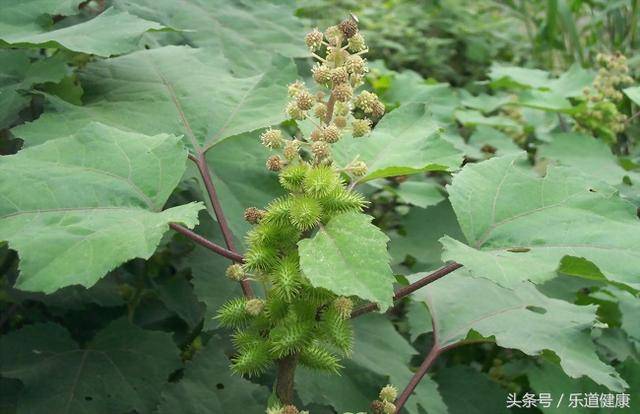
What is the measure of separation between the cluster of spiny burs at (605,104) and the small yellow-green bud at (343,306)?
4.86ft

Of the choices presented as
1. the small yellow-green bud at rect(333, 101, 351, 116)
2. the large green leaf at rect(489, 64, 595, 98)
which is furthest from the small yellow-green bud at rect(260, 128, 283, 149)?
the large green leaf at rect(489, 64, 595, 98)

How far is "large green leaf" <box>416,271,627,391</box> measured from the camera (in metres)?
1.33

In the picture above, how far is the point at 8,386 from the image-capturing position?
177 centimetres

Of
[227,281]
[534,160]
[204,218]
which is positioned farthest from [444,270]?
[534,160]

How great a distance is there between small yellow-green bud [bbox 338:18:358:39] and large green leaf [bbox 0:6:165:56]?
1.74 feet

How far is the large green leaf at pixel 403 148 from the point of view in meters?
1.26

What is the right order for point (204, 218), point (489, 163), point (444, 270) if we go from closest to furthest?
point (444, 270) < point (489, 163) < point (204, 218)

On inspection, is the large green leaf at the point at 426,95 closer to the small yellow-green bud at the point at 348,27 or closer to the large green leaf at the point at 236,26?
the large green leaf at the point at 236,26

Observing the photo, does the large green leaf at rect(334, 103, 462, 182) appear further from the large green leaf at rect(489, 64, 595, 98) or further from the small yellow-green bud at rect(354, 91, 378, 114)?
the large green leaf at rect(489, 64, 595, 98)

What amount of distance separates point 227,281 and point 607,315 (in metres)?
1.08

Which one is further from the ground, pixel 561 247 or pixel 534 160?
pixel 561 247

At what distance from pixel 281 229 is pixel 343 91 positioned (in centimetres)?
24

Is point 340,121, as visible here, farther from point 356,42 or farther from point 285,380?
point 285,380

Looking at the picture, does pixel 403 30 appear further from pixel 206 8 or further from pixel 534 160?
pixel 206 8
